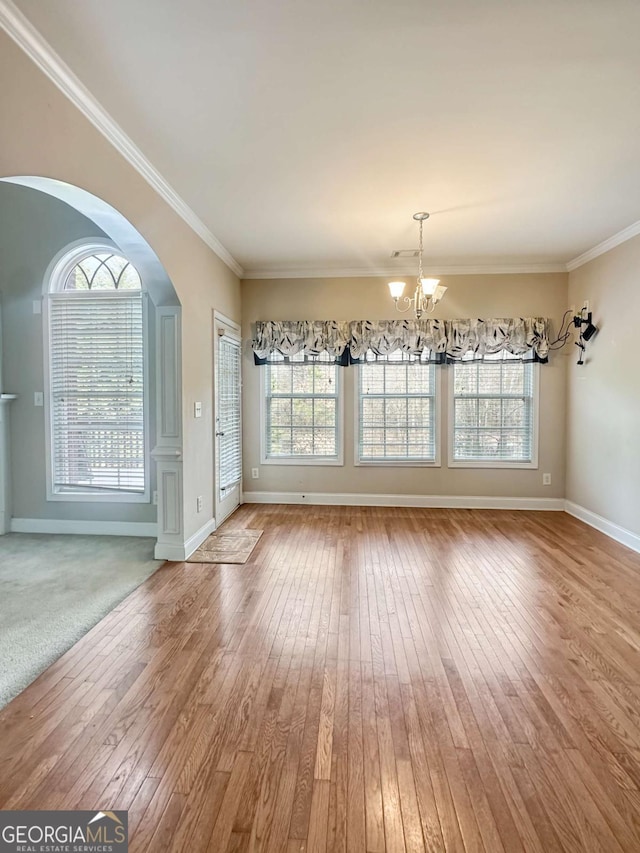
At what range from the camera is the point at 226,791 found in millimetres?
1464

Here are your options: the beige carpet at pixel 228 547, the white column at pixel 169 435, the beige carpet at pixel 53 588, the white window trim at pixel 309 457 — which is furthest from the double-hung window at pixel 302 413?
the beige carpet at pixel 53 588

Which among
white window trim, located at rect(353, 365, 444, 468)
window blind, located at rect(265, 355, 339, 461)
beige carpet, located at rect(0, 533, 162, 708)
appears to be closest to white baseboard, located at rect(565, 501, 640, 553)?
white window trim, located at rect(353, 365, 444, 468)

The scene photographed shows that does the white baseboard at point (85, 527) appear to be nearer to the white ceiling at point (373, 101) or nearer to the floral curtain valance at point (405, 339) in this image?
the floral curtain valance at point (405, 339)

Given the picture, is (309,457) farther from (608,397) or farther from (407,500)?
(608,397)

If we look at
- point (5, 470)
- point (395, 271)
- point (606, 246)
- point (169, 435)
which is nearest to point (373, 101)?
point (169, 435)

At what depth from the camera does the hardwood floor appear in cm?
137

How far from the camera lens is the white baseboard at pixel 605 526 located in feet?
12.8

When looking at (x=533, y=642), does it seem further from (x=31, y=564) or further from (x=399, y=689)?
(x=31, y=564)

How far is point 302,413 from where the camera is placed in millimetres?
5375

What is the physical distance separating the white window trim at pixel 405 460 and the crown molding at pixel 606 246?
1922 mm

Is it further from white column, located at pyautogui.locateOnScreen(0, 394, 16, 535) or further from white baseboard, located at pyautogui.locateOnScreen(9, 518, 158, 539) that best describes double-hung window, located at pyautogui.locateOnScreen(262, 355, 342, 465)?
white column, located at pyautogui.locateOnScreen(0, 394, 16, 535)

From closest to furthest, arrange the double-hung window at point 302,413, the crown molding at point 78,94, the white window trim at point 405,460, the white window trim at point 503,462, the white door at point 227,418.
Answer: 1. the crown molding at point 78,94
2. the white door at point 227,418
3. the white window trim at point 503,462
4. the white window trim at point 405,460
5. the double-hung window at point 302,413

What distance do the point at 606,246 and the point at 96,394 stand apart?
5.41 m

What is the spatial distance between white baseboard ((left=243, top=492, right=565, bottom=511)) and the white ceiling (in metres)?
3.12
